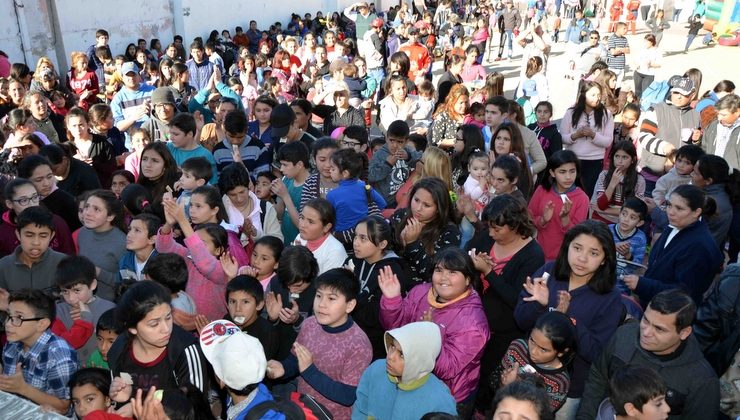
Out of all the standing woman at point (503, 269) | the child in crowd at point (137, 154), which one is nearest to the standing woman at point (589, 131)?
the standing woman at point (503, 269)

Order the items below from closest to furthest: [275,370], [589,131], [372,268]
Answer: [275,370] → [372,268] → [589,131]

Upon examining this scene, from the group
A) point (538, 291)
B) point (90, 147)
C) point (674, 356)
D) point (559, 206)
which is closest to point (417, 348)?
point (538, 291)

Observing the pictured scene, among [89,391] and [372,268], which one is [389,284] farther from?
[89,391]

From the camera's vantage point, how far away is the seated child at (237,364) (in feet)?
9.02

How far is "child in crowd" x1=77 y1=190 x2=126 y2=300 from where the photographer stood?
4.42 m

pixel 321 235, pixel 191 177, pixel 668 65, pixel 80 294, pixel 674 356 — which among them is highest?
pixel 191 177

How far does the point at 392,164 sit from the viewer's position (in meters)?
6.03

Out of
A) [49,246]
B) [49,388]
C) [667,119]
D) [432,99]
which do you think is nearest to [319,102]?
[432,99]

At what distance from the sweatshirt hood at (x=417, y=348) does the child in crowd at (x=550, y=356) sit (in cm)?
42

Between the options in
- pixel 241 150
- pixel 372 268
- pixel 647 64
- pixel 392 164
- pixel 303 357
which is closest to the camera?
pixel 303 357

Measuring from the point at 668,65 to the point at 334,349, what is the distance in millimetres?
18625

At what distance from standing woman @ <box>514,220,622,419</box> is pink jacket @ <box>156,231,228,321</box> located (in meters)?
1.83

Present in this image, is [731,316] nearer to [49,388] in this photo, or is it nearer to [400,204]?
[400,204]

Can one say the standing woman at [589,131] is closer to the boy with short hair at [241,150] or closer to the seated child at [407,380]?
the boy with short hair at [241,150]
